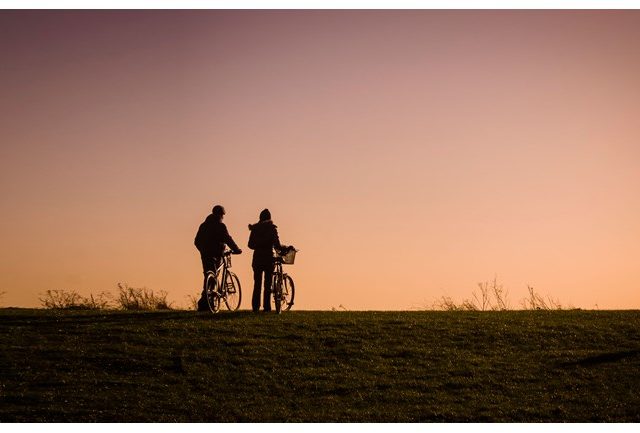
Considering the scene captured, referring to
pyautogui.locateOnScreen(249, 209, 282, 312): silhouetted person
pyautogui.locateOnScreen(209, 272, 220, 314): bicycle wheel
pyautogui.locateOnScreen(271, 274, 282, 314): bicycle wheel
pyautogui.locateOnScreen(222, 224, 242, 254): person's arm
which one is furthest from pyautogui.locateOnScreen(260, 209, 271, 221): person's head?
pyautogui.locateOnScreen(209, 272, 220, 314): bicycle wheel

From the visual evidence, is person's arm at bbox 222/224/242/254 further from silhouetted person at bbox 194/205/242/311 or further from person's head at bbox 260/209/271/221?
person's head at bbox 260/209/271/221

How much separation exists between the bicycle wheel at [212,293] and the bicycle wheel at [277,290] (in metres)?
1.32

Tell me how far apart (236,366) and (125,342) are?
2611 millimetres

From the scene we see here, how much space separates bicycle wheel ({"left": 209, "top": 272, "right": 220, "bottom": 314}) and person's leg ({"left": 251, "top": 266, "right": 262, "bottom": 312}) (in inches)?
34.4

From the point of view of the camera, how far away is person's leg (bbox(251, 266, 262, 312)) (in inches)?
887

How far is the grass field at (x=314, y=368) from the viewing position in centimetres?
1484

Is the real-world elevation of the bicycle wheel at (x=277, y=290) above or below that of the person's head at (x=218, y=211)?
below

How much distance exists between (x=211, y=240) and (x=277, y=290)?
1942 millimetres

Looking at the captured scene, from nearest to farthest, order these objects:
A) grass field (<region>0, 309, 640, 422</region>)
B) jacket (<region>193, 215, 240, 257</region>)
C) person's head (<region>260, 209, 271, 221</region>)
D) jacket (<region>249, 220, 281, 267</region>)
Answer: grass field (<region>0, 309, 640, 422</region>) < jacket (<region>193, 215, 240, 257</region>) < jacket (<region>249, 220, 281, 267</region>) < person's head (<region>260, 209, 271, 221</region>)

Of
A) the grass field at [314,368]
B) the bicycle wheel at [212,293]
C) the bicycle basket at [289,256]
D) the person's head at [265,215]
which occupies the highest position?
the person's head at [265,215]

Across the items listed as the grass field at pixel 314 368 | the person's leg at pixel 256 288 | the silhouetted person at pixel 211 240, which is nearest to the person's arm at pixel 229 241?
the silhouetted person at pixel 211 240

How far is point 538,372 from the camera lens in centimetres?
1697

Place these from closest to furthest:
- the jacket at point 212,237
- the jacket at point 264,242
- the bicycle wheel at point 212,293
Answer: the bicycle wheel at point 212,293
the jacket at point 212,237
the jacket at point 264,242

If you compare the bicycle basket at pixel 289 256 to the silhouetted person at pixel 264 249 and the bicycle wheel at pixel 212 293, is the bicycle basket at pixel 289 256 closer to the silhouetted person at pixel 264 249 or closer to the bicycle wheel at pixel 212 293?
the silhouetted person at pixel 264 249
